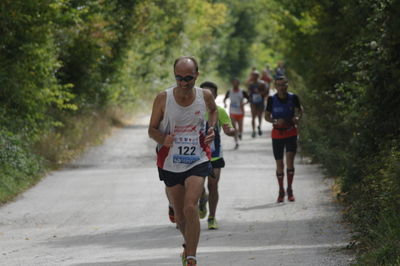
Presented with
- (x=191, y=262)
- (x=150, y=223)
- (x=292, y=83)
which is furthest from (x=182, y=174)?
(x=292, y=83)

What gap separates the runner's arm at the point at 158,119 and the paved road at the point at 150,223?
1.84m

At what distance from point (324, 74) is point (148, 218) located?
6.56 m

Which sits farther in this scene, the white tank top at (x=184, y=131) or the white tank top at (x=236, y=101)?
the white tank top at (x=236, y=101)

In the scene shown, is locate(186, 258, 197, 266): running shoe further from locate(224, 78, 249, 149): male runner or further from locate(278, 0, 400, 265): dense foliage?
locate(224, 78, 249, 149): male runner

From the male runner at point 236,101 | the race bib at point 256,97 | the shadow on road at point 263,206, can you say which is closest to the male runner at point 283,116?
the shadow on road at point 263,206

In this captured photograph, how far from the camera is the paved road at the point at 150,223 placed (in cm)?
1044

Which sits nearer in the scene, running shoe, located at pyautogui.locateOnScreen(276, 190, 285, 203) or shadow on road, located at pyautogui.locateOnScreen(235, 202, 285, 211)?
shadow on road, located at pyautogui.locateOnScreen(235, 202, 285, 211)

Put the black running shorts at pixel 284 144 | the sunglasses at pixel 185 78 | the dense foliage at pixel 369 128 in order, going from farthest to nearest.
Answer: the black running shorts at pixel 284 144 → the dense foliage at pixel 369 128 → the sunglasses at pixel 185 78

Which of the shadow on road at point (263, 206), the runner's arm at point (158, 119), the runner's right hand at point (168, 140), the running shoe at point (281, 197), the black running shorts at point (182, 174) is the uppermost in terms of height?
the runner's arm at point (158, 119)

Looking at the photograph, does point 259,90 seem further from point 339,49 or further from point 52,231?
point 52,231

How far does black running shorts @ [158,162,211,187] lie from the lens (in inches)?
340

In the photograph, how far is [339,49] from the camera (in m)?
17.1

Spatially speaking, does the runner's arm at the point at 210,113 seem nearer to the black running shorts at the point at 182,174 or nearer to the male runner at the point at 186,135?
the male runner at the point at 186,135

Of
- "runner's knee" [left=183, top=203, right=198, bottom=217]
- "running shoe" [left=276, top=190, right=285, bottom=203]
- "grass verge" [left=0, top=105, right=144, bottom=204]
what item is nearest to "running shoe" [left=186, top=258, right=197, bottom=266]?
"runner's knee" [left=183, top=203, right=198, bottom=217]
